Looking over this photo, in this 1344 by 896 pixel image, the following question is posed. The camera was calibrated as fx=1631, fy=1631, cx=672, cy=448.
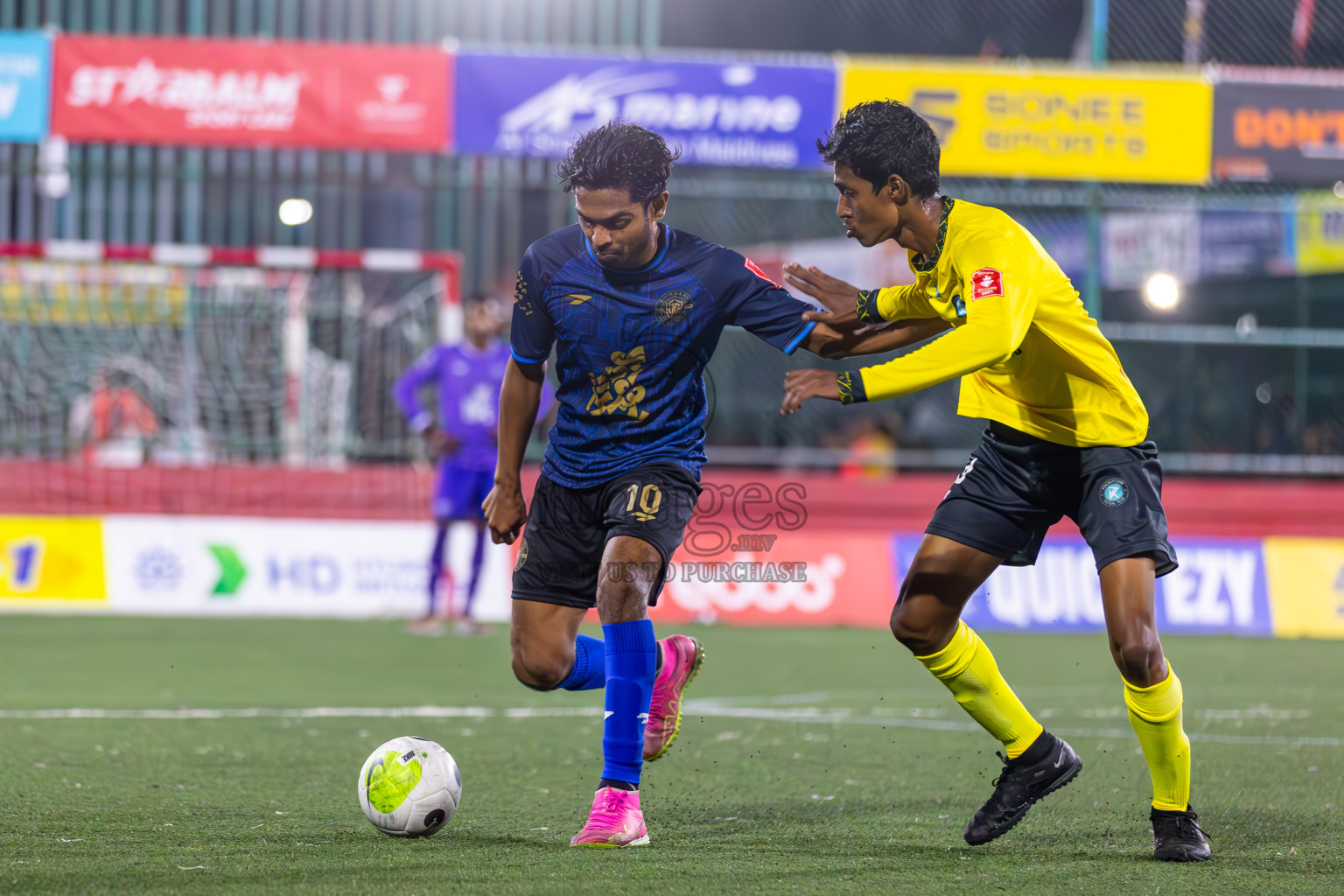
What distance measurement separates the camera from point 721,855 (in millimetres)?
4289

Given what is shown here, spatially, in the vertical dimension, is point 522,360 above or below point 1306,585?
above

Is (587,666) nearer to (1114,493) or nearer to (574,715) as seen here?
(1114,493)

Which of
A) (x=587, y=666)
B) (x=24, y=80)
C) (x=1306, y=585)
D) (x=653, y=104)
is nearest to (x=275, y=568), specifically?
(x=24, y=80)

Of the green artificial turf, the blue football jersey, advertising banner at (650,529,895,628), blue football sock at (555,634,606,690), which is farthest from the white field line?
advertising banner at (650,529,895,628)

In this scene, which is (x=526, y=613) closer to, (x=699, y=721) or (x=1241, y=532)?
(x=699, y=721)

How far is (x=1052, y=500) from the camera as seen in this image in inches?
188

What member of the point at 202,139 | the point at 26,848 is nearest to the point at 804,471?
the point at 202,139

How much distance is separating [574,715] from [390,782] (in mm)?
3217

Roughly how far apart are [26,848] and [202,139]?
32.8 feet

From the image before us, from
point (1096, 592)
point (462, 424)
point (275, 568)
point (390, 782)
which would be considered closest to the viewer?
point (390, 782)

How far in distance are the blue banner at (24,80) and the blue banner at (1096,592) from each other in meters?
7.78

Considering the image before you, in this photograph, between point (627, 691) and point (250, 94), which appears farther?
point (250, 94)

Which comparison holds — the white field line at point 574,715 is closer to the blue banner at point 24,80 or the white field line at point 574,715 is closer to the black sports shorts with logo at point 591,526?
the black sports shorts with logo at point 591,526

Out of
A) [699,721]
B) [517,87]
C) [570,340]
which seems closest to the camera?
[570,340]
